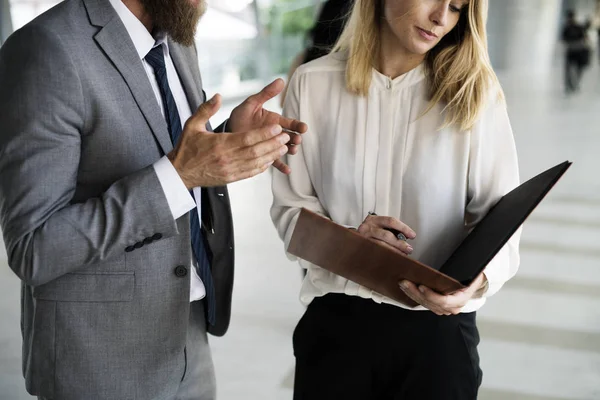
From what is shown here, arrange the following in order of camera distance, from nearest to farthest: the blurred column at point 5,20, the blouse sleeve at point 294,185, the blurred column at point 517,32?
the blouse sleeve at point 294,185
the blurred column at point 5,20
the blurred column at point 517,32

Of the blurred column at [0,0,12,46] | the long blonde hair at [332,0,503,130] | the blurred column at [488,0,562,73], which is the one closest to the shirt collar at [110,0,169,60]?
the long blonde hair at [332,0,503,130]

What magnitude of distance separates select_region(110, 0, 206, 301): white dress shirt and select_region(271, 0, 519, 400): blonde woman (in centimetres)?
26

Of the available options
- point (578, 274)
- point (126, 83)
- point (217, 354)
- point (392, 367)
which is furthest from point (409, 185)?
point (578, 274)

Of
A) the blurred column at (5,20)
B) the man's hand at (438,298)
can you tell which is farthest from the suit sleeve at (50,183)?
the blurred column at (5,20)

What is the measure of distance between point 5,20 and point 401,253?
228 cm

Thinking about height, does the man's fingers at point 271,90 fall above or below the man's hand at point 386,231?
above

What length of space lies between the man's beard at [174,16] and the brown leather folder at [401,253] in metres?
0.54

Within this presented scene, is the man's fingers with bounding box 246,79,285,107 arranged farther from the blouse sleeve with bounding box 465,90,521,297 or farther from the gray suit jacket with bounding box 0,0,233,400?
the blouse sleeve with bounding box 465,90,521,297

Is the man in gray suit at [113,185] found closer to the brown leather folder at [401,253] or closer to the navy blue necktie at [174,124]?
the navy blue necktie at [174,124]

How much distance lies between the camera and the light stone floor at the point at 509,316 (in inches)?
124

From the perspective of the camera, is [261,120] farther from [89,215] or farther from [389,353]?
[389,353]

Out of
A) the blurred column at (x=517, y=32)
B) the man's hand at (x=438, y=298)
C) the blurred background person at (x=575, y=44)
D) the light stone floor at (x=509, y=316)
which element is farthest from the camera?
the blurred column at (x=517, y=32)

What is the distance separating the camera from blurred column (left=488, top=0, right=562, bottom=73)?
65.4 feet

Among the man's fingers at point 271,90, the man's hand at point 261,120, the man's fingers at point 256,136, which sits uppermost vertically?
the man's fingers at point 271,90
